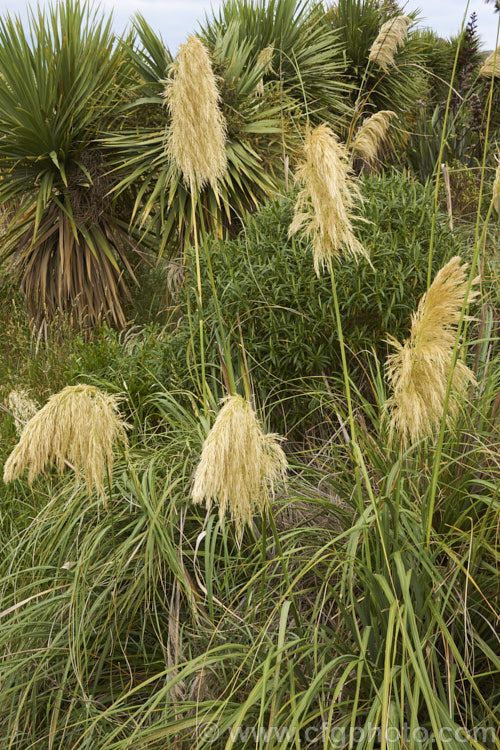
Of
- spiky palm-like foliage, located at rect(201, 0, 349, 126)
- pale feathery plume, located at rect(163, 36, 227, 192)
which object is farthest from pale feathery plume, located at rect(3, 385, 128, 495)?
spiky palm-like foliage, located at rect(201, 0, 349, 126)

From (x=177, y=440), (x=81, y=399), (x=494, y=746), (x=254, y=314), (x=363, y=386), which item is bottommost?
(x=494, y=746)

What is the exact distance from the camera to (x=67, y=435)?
177 cm

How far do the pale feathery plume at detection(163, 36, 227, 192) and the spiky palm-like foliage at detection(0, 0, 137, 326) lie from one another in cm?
458

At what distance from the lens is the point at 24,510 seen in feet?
12.3

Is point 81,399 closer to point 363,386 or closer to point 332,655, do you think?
point 332,655

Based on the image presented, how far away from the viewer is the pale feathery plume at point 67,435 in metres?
1.75

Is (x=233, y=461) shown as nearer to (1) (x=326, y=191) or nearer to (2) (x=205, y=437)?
(1) (x=326, y=191)

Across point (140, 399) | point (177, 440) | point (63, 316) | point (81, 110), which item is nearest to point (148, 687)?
point (177, 440)

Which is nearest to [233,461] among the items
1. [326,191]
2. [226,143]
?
[326,191]

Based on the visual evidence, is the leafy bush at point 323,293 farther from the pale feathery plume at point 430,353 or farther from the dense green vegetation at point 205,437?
the pale feathery plume at point 430,353

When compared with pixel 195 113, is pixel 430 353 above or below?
below

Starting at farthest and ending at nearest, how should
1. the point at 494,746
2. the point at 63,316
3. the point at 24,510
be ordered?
the point at 63,316 → the point at 24,510 → the point at 494,746

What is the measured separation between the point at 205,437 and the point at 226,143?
4.40 meters

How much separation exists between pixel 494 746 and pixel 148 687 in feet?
4.03
